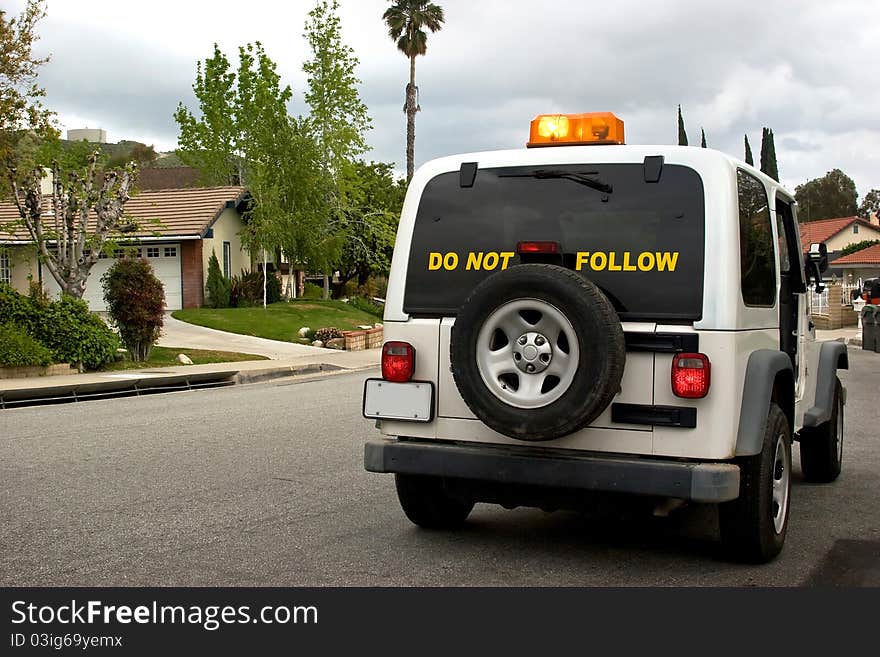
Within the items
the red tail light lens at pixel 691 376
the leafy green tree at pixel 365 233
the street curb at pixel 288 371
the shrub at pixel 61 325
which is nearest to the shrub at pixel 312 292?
the leafy green tree at pixel 365 233

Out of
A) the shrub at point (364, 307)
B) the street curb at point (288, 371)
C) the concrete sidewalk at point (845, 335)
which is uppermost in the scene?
the shrub at point (364, 307)

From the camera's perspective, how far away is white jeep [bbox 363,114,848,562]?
543 cm

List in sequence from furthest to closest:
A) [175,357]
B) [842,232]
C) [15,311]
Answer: [842,232], [175,357], [15,311]

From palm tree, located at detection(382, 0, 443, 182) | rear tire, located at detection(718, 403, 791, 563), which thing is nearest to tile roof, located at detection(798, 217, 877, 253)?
palm tree, located at detection(382, 0, 443, 182)

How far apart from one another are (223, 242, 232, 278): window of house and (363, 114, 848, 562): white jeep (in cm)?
3302

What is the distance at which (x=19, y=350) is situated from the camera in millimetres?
18766

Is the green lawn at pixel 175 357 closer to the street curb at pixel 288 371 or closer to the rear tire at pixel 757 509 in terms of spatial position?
the street curb at pixel 288 371

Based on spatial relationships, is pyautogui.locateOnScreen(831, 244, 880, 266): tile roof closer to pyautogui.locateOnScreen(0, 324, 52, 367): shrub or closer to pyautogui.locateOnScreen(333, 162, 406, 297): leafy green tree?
pyautogui.locateOnScreen(333, 162, 406, 297): leafy green tree

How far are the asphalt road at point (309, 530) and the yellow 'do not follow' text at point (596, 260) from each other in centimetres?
136

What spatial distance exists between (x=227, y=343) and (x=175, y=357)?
4342 mm

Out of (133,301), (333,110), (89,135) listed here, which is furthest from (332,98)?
(89,135)

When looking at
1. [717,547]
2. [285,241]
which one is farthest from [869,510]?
[285,241]

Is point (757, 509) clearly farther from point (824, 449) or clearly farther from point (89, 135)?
point (89, 135)

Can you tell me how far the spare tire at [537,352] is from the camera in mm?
5324
